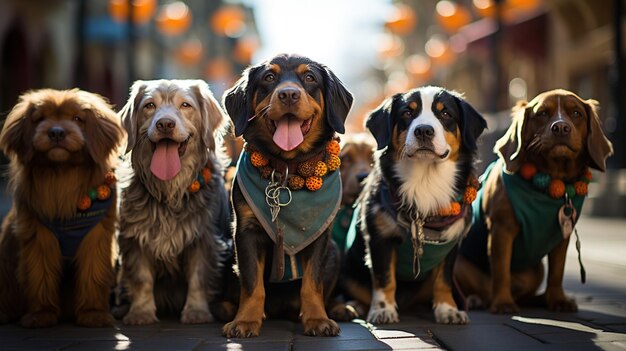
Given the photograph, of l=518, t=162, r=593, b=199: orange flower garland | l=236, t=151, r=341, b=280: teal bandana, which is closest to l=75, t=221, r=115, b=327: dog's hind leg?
l=236, t=151, r=341, b=280: teal bandana

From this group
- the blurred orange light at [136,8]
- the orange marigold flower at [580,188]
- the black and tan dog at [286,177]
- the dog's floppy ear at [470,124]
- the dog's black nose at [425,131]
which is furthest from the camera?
the blurred orange light at [136,8]

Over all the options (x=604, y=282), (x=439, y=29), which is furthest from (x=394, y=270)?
(x=439, y=29)

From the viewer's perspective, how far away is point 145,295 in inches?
180

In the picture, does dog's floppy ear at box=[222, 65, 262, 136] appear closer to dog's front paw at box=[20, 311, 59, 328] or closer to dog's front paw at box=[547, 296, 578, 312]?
dog's front paw at box=[20, 311, 59, 328]

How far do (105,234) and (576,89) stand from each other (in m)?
19.3

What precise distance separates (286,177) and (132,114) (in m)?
1.14

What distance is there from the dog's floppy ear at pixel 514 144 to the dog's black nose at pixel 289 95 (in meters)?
1.67

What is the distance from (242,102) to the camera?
434cm

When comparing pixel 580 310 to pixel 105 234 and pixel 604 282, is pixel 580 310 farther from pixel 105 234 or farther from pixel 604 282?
pixel 105 234

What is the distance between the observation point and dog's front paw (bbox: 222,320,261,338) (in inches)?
156

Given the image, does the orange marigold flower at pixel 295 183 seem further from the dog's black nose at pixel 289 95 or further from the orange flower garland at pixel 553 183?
the orange flower garland at pixel 553 183

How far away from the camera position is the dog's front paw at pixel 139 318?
4.49m

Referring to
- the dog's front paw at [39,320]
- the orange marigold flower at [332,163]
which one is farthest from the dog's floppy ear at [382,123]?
the dog's front paw at [39,320]

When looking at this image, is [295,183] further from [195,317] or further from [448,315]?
[448,315]
